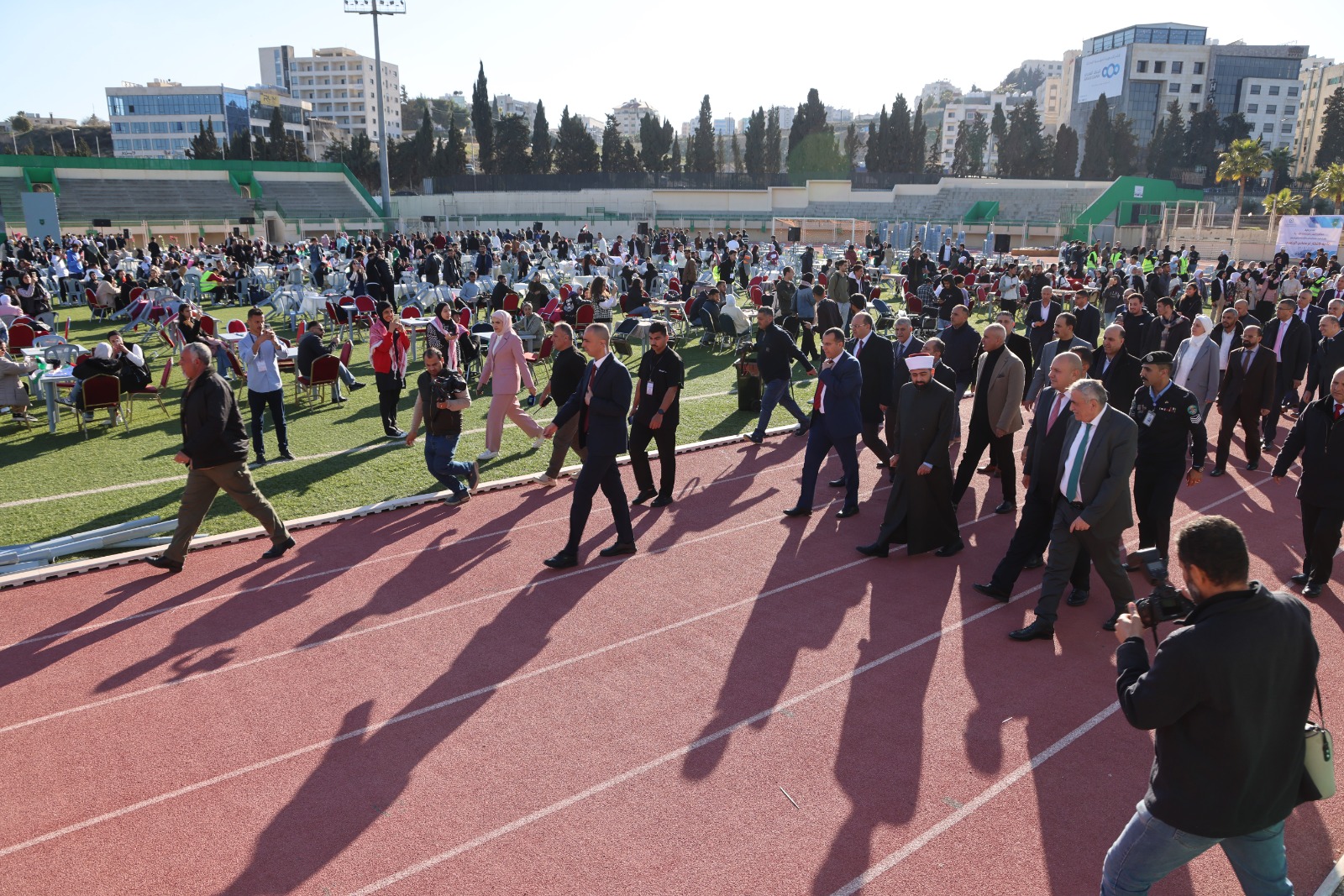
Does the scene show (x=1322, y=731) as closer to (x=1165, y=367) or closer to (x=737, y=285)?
(x=1165, y=367)

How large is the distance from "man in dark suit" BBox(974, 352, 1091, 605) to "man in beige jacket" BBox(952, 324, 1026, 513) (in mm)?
994

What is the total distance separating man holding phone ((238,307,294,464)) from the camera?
34.2 ft

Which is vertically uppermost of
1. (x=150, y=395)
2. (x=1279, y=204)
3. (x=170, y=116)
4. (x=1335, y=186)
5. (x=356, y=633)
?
(x=170, y=116)

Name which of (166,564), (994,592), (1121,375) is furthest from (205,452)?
(1121,375)

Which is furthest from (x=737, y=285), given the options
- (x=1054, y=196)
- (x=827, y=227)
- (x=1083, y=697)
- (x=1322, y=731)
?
(x=1054, y=196)

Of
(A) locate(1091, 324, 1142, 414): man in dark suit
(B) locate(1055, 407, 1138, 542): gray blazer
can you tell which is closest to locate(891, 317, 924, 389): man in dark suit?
(A) locate(1091, 324, 1142, 414): man in dark suit

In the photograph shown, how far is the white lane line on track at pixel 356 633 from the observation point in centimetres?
541

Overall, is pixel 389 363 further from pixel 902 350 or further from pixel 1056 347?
pixel 1056 347

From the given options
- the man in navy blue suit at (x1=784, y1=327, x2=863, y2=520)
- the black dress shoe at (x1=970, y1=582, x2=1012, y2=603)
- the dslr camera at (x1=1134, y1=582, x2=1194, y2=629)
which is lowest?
the black dress shoe at (x1=970, y1=582, x2=1012, y2=603)

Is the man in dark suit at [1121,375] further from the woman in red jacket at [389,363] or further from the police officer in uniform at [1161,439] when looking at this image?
the woman in red jacket at [389,363]

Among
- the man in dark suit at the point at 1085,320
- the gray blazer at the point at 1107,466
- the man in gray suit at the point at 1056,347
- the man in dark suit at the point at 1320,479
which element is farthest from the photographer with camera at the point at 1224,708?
the man in dark suit at the point at 1085,320

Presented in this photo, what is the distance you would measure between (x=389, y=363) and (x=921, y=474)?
6.86 metres

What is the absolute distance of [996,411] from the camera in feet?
27.7

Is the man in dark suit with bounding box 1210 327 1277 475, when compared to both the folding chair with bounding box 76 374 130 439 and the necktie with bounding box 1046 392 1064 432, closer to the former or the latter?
the necktie with bounding box 1046 392 1064 432
